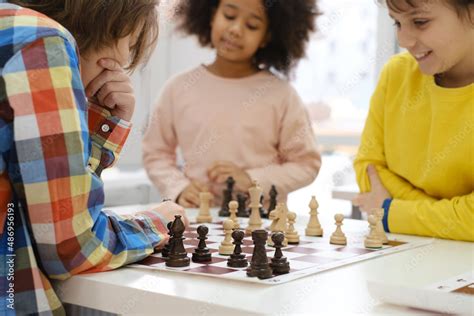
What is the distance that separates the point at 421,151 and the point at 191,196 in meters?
0.76

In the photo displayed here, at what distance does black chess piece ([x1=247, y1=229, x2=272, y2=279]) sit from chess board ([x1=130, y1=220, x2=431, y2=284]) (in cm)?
1

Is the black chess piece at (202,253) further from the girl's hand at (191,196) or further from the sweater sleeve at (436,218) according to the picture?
the girl's hand at (191,196)

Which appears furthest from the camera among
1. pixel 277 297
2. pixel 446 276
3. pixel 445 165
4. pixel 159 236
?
pixel 445 165

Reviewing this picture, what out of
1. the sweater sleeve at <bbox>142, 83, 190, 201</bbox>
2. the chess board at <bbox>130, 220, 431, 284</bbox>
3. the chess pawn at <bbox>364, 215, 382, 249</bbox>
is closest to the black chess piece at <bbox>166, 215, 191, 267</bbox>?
the chess board at <bbox>130, 220, 431, 284</bbox>

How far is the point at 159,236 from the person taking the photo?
1281 millimetres

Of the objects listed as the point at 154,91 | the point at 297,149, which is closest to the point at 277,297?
the point at 297,149

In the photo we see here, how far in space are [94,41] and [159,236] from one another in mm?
399

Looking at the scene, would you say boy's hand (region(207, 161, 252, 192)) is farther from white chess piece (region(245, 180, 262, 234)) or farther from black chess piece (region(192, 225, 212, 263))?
black chess piece (region(192, 225, 212, 263))

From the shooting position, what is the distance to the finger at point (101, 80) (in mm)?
1339

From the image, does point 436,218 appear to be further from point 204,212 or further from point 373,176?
point 204,212

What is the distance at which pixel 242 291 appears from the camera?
1.00 metres

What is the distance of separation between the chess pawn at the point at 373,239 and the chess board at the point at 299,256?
1 cm

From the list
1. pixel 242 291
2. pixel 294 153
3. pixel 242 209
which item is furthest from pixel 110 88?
pixel 294 153

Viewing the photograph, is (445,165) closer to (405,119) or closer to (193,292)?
(405,119)
